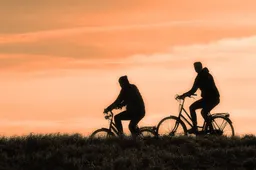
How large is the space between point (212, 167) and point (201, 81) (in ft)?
15.9

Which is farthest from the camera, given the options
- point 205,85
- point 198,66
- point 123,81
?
→ point 205,85

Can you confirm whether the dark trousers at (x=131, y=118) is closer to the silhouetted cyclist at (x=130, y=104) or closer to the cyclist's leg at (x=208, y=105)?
the silhouetted cyclist at (x=130, y=104)

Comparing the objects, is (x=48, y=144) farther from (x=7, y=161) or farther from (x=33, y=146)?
(x=7, y=161)

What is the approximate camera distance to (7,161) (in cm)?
2238

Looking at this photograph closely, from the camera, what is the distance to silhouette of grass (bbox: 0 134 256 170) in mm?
22062

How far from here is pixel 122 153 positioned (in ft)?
75.9

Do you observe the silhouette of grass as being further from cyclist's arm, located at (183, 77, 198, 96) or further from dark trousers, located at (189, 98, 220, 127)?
cyclist's arm, located at (183, 77, 198, 96)

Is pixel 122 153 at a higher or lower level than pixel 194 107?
lower

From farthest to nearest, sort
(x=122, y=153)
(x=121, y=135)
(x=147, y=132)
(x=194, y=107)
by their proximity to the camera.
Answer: (x=194, y=107), (x=147, y=132), (x=121, y=135), (x=122, y=153)

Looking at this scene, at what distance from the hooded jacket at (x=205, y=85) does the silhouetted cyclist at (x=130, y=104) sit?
1.93m

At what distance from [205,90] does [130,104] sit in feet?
8.67

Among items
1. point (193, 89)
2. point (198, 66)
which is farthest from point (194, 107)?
point (198, 66)

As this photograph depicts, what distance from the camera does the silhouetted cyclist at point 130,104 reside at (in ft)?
85.2

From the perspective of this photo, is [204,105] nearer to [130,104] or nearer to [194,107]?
[194,107]
